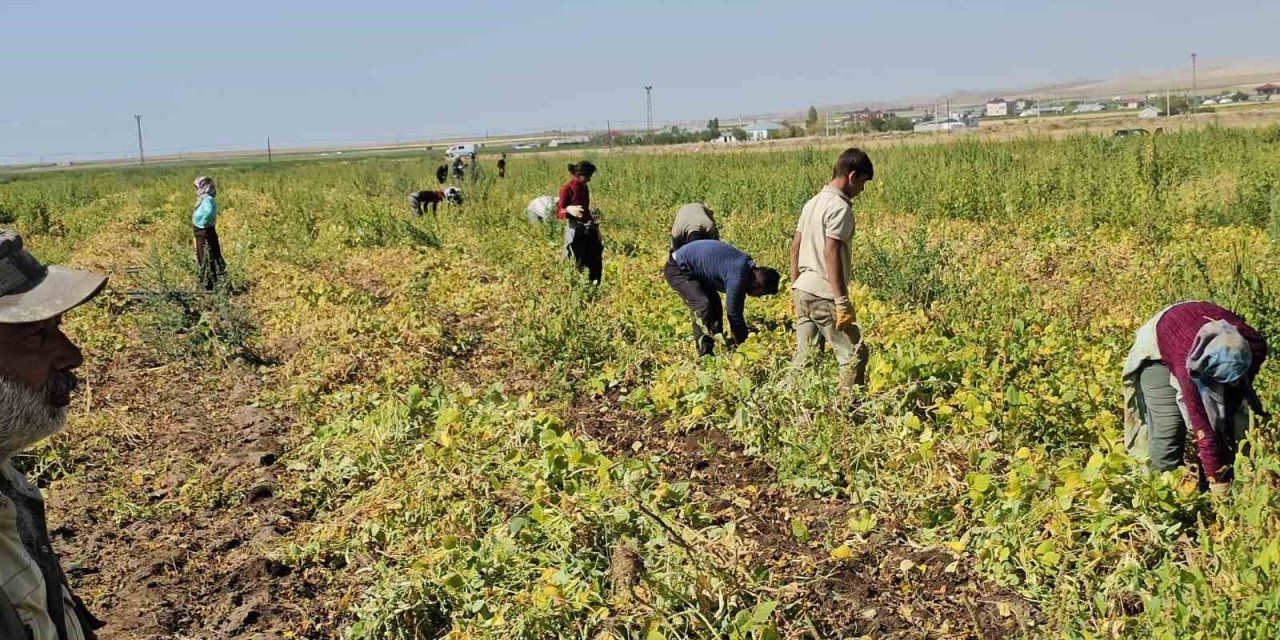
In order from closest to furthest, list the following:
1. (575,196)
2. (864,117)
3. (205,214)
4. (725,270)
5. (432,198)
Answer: (725,270) → (575,196) → (205,214) → (432,198) → (864,117)

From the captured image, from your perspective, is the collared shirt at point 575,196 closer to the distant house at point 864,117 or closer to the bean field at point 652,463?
the bean field at point 652,463

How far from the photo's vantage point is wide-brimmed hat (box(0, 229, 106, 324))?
1.93 m

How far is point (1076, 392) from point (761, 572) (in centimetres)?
222

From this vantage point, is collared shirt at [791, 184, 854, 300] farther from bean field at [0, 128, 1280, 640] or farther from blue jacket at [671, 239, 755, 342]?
blue jacket at [671, 239, 755, 342]

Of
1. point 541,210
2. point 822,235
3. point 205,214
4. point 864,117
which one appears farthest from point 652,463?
point 864,117

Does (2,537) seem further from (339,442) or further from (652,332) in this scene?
(652,332)

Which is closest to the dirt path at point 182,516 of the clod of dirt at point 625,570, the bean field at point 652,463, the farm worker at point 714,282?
the bean field at point 652,463

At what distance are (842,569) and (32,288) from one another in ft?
9.80

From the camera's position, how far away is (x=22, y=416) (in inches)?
77.8

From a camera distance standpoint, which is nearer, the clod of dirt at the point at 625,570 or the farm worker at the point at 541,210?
the clod of dirt at the point at 625,570

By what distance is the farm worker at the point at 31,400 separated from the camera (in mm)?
1892

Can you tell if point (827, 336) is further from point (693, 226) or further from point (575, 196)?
point (575, 196)

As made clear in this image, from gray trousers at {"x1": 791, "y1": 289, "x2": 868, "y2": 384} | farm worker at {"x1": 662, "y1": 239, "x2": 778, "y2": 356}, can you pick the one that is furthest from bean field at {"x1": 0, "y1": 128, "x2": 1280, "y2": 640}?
farm worker at {"x1": 662, "y1": 239, "x2": 778, "y2": 356}

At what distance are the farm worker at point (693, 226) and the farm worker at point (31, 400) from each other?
5518 mm
